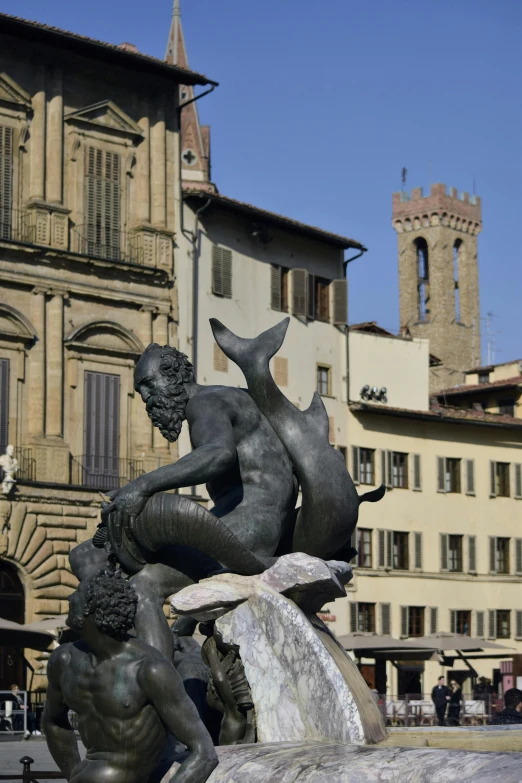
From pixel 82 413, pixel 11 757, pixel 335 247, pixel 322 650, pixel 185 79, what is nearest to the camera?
pixel 322 650

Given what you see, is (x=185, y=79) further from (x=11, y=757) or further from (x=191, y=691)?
(x=191, y=691)

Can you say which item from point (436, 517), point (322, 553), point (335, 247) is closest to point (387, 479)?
point (436, 517)

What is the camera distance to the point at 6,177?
38.9 meters

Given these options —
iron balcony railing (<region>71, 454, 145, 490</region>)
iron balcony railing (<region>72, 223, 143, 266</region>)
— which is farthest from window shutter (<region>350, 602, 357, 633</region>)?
iron balcony railing (<region>72, 223, 143, 266</region>)

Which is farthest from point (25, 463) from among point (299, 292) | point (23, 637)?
point (299, 292)

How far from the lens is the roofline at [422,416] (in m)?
47.5

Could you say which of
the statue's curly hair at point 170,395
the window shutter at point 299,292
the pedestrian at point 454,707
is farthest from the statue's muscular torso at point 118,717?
the window shutter at point 299,292

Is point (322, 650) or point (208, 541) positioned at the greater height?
point (208, 541)

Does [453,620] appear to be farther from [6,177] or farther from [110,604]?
[110,604]

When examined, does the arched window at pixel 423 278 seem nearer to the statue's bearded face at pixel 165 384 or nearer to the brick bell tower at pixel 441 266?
the brick bell tower at pixel 441 266

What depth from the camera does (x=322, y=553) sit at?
711 centimetres

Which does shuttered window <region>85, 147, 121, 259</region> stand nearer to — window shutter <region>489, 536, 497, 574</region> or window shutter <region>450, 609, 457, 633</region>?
window shutter <region>450, 609, 457, 633</region>

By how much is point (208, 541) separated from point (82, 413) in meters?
33.0

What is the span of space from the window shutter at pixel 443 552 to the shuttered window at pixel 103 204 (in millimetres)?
15220
